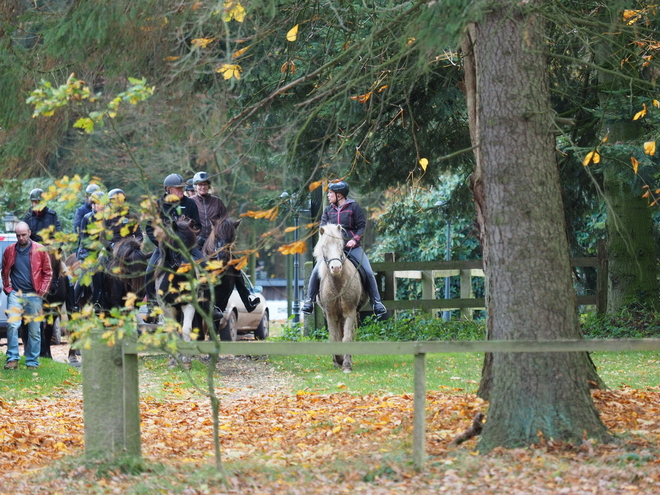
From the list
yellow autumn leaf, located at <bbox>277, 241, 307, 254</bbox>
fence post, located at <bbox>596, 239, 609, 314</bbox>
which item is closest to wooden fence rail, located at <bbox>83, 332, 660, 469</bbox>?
yellow autumn leaf, located at <bbox>277, 241, 307, 254</bbox>

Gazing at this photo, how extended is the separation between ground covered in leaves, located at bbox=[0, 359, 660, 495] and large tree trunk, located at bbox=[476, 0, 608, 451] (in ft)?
0.85

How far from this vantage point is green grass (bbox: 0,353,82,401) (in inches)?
446

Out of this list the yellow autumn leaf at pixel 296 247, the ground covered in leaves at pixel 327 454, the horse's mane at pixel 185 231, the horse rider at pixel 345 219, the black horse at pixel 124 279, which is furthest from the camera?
the horse rider at pixel 345 219

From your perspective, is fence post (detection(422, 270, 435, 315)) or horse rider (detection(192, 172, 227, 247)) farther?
fence post (detection(422, 270, 435, 315))

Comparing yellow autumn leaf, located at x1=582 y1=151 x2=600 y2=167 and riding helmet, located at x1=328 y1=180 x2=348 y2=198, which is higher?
riding helmet, located at x1=328 y1=180 x2=348 y2=198

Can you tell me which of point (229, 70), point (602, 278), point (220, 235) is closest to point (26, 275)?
point (220, 235)

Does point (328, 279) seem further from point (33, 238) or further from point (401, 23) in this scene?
point (401, 23)

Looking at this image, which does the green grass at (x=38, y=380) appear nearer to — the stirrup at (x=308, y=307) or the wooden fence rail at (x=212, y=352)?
the stirrup at (x=308, y=307)

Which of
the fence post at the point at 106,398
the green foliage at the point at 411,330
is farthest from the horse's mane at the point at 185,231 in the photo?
the fence post at the point at 106,398

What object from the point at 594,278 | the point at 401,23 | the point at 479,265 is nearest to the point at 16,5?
the point at 401,23

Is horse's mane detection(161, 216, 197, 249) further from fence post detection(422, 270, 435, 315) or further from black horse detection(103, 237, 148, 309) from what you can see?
fence post detection(422, 270, 435, 315)

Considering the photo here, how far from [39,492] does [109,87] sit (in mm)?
5619

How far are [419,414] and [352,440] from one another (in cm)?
144

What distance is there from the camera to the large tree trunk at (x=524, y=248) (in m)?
6.77
